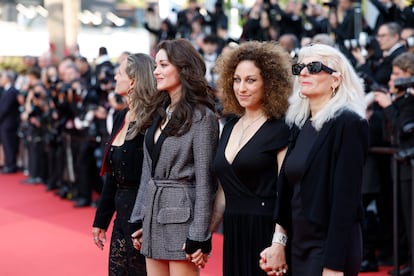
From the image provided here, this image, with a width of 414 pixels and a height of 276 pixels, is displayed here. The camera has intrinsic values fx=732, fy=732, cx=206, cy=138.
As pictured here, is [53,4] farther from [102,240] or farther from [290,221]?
[290,221]

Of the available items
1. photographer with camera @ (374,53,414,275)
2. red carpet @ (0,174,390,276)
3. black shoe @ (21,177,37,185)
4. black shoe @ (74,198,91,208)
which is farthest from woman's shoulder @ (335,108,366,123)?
black shoe @ (21,177,37,185)

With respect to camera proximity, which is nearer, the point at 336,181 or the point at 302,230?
the point at 336,181

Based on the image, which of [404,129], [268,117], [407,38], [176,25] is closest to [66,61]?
[176,25]

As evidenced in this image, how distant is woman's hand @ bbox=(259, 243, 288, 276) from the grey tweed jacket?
0.40 meters

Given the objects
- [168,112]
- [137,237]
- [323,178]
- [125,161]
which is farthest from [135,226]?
[323,178]

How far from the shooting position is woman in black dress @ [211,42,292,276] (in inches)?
137

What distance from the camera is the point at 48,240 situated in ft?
26.1

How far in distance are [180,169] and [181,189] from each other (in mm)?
101

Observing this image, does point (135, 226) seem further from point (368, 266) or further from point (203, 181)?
point (368, 266)

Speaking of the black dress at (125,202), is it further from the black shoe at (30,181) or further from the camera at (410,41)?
the black shoe at (30,181)

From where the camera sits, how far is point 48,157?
11.8 metres

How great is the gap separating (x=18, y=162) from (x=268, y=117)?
1153 centimetres

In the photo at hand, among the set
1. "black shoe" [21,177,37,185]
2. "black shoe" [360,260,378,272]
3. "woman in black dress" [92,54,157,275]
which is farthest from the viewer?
"black shoe" [21,177,37,185]

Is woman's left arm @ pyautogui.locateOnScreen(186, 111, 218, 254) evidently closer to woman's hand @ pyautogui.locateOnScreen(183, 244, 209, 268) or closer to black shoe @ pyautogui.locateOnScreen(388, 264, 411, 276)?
woman's hand @ pyautogui.locateOnScreen(183, 244, 209, 268)
